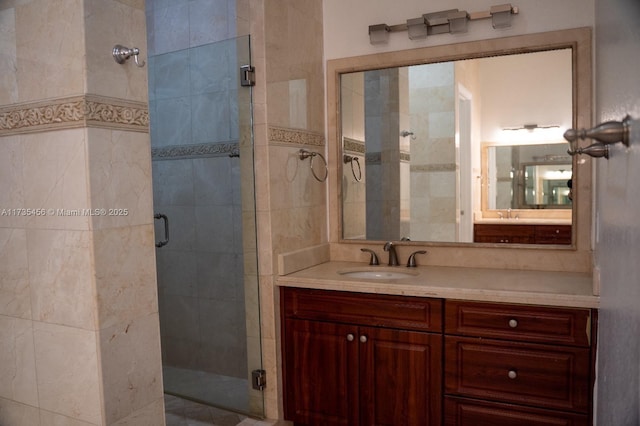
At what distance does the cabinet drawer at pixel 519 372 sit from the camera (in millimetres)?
1970

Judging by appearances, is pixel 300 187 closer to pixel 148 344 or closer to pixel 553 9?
pixel 148 344

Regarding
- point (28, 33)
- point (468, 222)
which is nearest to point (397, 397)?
point (468, 222)

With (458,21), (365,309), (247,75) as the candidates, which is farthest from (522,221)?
(247,75)

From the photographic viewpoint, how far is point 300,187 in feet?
8.98

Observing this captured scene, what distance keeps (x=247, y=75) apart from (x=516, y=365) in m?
1.80

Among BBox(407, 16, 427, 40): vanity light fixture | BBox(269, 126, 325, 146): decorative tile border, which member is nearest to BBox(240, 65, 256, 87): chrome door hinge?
BBox(269, 126, 325, 146): decorative tile border

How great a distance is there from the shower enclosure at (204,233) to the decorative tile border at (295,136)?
0.18 m

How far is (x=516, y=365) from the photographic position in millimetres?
Result: 2062

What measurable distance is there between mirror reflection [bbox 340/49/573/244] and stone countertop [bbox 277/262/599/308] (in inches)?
10.3

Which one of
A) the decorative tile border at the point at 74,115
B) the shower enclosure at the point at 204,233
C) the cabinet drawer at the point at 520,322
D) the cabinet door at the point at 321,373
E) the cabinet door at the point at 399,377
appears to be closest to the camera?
the decorative tile border at the point at 74,115

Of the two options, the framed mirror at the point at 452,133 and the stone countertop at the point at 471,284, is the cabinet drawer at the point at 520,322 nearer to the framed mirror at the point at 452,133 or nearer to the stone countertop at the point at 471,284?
the stone countertop at the point at 471,284

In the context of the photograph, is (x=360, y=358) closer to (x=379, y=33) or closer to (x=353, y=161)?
(x=353, y=161)

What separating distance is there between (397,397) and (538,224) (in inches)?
43.9

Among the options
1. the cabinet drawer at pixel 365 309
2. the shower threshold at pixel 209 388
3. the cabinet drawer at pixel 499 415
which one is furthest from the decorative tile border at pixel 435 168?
the shower threshold at pixel 209 388
